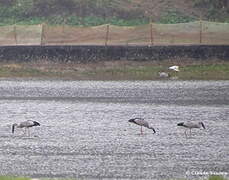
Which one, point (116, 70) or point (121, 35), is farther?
point (121, 35)

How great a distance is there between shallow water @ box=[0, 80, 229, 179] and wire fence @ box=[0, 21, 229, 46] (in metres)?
5.13

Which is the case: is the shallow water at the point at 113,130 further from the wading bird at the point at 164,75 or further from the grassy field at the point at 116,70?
the grassy field at the point at 116,70

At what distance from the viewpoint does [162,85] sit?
34.7 m

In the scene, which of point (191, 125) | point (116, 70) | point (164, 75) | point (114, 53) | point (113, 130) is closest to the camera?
point (191, 125)

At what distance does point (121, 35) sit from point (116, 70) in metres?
3.46

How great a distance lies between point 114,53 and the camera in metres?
39.8

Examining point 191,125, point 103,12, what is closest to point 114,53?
point 103,12

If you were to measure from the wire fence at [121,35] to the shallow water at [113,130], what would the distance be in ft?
16.8

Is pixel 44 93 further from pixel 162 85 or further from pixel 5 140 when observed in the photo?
pixel 5 140

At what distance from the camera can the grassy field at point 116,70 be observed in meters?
37.5

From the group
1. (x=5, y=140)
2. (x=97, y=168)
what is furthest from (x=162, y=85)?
(x=97, y=168)

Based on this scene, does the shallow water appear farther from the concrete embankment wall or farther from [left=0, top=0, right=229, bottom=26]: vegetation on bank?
[left=0, top=0, right=229, bottom=26]: vegetation on bank

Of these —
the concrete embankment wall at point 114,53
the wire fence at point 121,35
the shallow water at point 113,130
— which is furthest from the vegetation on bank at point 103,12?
the shallow water at point 113,130

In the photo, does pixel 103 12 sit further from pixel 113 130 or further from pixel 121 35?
pixel 113 130
